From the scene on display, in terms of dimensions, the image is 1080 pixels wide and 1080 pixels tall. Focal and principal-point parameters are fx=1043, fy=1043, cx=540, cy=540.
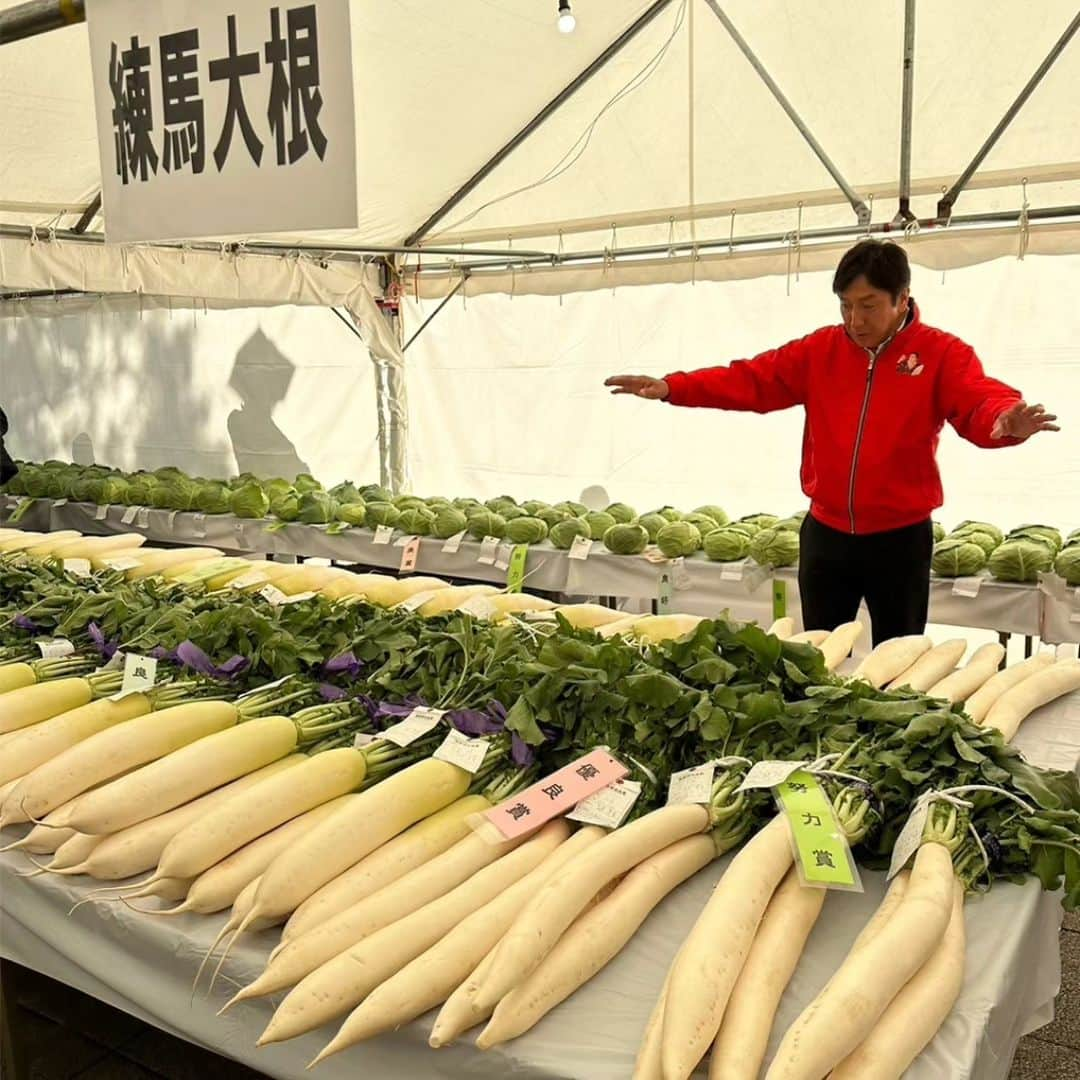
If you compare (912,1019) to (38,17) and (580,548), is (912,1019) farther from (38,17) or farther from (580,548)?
(580,548)

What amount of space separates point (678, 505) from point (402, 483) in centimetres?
212

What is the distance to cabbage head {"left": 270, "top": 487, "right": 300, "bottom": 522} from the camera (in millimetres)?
5871

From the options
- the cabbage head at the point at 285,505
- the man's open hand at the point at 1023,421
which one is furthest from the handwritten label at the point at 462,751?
the cabbage head at the point at 285,505

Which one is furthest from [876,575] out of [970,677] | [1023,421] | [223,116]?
[223,116]

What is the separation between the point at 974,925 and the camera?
59.0 inches

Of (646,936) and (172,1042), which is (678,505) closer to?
(172,1042)

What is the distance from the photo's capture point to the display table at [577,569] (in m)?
3.99

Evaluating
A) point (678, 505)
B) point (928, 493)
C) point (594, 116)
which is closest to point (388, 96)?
point (594, 116)

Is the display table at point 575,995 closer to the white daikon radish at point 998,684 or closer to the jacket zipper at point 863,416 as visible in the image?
the white daikon radish at point 998,684

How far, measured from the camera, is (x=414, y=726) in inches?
78.2

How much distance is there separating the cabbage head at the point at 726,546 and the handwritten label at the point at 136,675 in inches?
110

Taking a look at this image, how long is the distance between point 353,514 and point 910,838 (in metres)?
4.47

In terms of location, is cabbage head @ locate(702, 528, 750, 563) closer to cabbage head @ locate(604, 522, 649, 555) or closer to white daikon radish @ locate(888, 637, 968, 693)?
cabbage head @ locate(604, 522, 649, 555)

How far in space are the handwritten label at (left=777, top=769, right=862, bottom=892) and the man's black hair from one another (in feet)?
6.33
